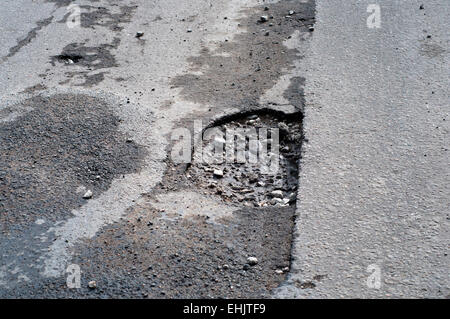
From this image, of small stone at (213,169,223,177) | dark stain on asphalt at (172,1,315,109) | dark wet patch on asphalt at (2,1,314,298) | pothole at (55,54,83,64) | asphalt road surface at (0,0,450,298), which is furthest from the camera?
pothole at (55,54,83,64)

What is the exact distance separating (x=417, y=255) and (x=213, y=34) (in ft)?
12.5

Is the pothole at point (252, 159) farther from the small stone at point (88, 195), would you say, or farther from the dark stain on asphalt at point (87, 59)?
the dark stain on asphalt at point (87, 59)

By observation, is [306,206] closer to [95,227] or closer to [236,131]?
[236,131]

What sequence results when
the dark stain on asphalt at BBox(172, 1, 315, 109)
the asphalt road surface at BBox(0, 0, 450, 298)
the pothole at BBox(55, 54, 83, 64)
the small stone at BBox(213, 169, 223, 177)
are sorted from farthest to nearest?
the pothole at BBox(55, 54, 83, 64) < the dark stain on asphalt at BBox(172, 1, 315, 109) < the small stone at BBox(213, 169, 223, 177) < the asphalt road surface at BBox(0, 0, 450, 298)

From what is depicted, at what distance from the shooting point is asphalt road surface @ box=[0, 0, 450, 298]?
323cm

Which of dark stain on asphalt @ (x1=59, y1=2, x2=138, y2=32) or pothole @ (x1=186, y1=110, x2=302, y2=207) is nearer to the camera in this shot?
pothole @ (x1=186, y1=110, x2=302, y2=207)

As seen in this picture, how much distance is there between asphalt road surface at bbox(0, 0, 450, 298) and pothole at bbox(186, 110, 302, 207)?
0.02 m

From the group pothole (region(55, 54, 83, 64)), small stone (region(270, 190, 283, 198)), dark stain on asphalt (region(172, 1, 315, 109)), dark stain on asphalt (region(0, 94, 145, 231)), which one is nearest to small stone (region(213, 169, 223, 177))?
small stone (region(270, 190, 283, 198))

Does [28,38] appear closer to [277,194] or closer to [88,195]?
[88,195]

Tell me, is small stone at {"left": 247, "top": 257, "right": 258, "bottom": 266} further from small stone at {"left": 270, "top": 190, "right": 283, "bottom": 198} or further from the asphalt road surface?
small stone at {"left": 270, "top": 190, "right": 283, "bottom": 198}

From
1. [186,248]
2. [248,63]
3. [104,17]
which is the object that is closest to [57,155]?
[186,248]

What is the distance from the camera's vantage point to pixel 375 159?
4152mm

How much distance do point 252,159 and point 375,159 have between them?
99 centimetres

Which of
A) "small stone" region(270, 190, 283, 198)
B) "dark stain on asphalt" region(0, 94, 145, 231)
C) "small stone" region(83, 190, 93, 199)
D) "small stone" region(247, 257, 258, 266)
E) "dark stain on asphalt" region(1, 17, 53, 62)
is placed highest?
"dark stain on asphalt" region(1, 17, 53, 62)
